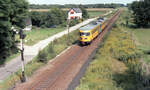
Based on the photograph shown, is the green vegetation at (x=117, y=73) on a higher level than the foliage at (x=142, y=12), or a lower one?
lower

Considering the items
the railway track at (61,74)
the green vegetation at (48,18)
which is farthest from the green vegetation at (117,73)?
the green vegetation at (48,18)

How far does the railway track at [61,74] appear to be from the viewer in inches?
535

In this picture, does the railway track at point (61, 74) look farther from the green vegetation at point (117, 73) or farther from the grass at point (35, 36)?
the grass at point (35, 36)

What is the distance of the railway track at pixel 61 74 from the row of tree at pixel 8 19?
584 centimetres

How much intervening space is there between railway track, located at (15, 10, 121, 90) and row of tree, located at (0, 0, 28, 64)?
5844mm

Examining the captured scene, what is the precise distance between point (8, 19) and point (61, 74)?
8.91m

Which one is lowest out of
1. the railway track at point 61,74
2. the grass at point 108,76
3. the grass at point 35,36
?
the railway track at point 61,74

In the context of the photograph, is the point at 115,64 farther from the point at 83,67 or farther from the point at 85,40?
the point at 85,40

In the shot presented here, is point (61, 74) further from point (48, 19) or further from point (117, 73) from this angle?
point (48, 19)

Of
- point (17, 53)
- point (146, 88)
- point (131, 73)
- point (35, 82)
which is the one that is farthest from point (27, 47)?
point (146, 88)

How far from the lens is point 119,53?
20.8 metres

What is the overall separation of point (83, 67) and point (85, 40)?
28.9 feet

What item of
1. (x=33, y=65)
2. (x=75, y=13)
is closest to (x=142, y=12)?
(x=75, y=13)

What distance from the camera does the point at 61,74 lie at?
633 inches
